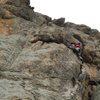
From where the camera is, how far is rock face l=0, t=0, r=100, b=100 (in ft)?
78.5

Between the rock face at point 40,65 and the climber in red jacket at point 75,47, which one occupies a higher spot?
the climber in red jacket at point 75,47

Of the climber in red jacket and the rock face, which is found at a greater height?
the climber in red jacket

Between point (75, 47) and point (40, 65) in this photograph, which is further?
point (75, 47)

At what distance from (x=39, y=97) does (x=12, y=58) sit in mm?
6588

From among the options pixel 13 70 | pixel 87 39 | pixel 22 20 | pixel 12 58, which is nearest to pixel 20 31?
pixel 22 20

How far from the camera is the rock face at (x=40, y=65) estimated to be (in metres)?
23.9

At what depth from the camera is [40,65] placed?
26.8 meters

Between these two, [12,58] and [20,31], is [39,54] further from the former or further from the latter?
[20,31]

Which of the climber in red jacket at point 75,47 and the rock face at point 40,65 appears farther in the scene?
the climber in red jacket at point 75,47

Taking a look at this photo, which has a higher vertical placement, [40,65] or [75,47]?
[75,47]

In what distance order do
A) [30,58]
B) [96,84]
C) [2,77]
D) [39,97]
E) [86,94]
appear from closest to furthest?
[39,97], [2,77], [30,58], [86,94], [96,84]

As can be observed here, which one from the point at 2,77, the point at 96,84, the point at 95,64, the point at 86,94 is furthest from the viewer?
the point at 95,64

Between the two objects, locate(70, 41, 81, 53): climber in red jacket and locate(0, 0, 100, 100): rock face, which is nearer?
locate(0, 0, 100, 100): rock face

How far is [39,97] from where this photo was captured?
23.0 meters
